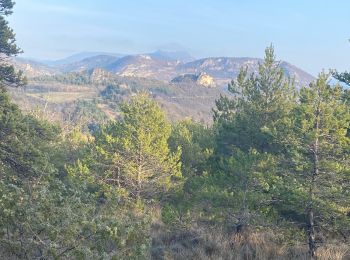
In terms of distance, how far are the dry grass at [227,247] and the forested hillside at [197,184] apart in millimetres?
36

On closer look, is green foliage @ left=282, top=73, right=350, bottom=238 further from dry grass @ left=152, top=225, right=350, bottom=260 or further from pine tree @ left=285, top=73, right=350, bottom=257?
dry grass @ left=152, top=225, right=350, bottom=260

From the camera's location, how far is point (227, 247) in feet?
33.0

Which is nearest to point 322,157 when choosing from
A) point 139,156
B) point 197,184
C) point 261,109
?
point 261,109

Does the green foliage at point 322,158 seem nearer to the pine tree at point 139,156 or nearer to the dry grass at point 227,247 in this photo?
the dry grass at point 227,247

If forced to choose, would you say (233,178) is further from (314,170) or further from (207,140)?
(207,140)

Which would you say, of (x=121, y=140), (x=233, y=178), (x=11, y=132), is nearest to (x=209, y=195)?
(x=233, y=178)

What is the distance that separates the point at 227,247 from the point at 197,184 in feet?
11.5

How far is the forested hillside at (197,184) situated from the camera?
4.61 meters

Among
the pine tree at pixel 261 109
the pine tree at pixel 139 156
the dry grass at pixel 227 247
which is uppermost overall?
the pine tree at pixel 261 109

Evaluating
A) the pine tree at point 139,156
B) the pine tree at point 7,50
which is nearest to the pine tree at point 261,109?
the pine tree at point 139,156

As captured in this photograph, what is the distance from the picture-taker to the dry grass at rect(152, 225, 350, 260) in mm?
9211

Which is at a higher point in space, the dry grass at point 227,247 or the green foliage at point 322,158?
the green foliage at point 322,158

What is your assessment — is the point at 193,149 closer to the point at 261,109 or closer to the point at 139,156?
the point at 139,156

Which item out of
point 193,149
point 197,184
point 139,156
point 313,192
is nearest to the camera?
point 313,192
